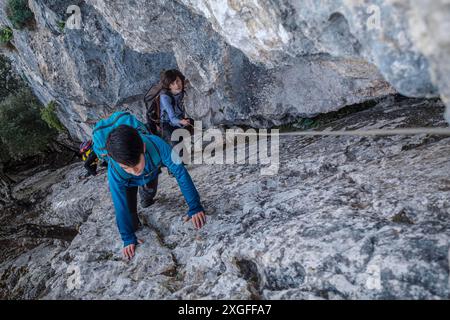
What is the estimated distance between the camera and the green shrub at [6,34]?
15492 millimetres

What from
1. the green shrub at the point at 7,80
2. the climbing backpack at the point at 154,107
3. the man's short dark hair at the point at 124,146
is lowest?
the man's short dark hair at the point at 124,146

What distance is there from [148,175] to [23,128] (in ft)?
50.4

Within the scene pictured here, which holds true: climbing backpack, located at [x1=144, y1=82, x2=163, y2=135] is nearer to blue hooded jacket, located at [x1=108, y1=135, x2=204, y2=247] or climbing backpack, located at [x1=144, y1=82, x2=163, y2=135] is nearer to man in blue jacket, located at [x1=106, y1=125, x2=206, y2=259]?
man in blue jacket, located at [x1=106, y1=125, x2=206, y2=259]

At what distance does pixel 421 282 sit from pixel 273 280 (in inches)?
69.7

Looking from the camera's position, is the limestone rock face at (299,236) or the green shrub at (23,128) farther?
the green shrub at (23,128)

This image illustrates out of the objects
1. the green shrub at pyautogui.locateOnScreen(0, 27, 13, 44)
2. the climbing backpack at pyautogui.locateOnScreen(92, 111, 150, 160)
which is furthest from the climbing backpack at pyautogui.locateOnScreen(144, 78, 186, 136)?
the green shrub at pyautogui.locateOnScreen(0, 27, 13, 44)

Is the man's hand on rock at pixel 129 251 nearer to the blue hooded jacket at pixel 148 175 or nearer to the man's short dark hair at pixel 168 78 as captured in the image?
the blue hooded jacket at pixel 148 175

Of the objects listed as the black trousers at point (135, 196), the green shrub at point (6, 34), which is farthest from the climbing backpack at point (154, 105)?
the green shrub at point (6, 34)

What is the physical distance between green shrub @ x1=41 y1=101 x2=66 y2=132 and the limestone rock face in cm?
1078

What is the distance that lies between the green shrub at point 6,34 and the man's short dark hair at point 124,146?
13.9 metres

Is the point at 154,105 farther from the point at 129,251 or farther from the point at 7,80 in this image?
the point at 7,80

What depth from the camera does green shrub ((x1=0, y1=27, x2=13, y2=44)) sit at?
15.5 m

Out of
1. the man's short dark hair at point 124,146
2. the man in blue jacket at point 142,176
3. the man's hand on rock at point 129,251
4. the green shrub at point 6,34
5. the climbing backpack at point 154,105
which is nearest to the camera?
the man's short dark hair at point 124,146

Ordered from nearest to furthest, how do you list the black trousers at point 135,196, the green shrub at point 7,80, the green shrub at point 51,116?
the black trousers at point 135,196, the green shrub at point 51,116, the green shrub at point 7,80
